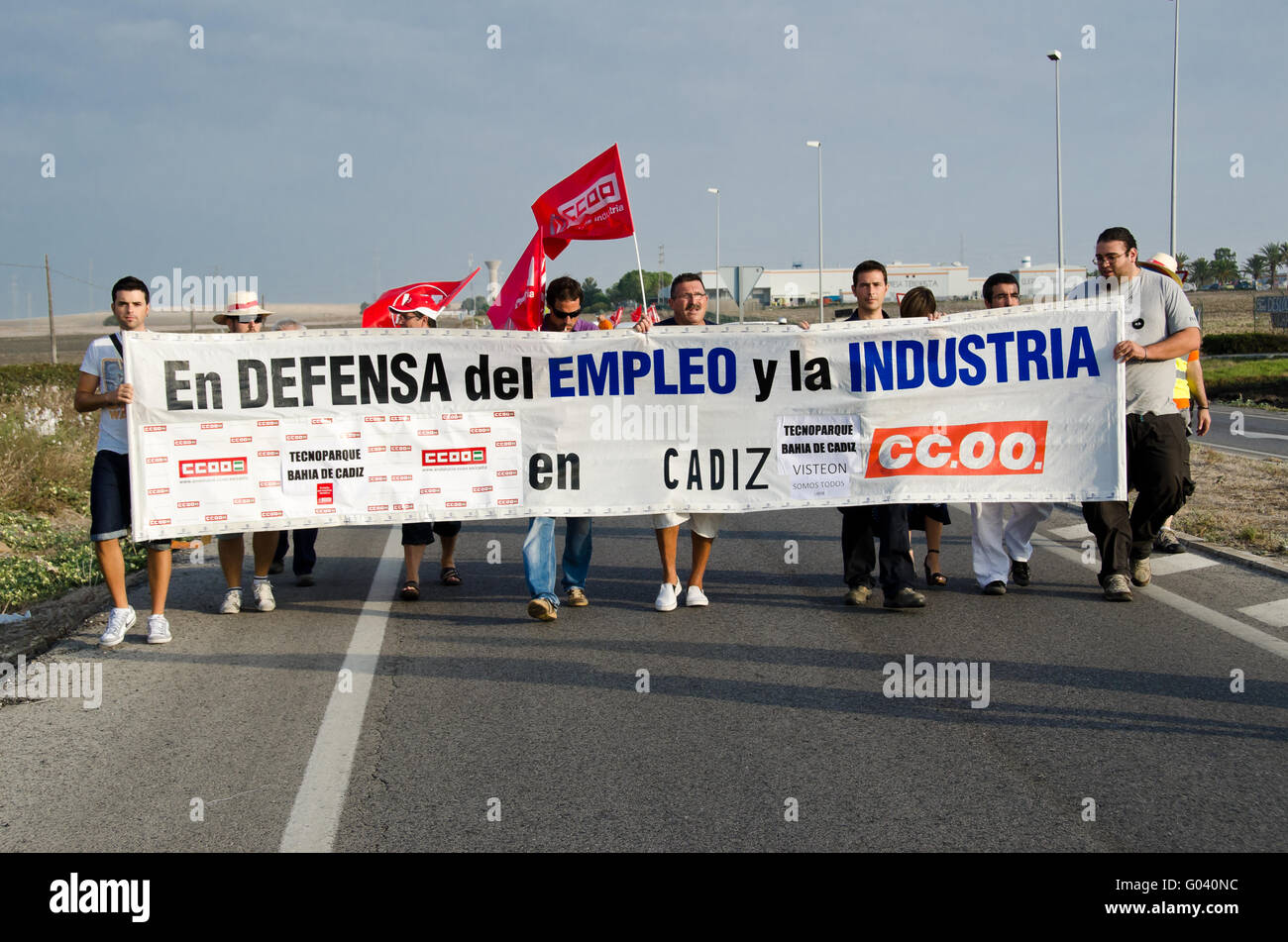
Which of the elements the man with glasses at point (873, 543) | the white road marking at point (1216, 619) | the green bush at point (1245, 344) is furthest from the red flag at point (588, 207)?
the green bush at point (1245, 344)

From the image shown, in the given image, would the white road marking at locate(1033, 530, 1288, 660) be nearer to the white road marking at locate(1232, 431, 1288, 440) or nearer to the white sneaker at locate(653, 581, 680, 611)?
the white sneaker at locate(653, 581, 680, 611)

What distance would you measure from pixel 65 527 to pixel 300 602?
6.28 m

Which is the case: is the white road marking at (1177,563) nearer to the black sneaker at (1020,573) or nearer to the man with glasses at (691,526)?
the black sneaker at (1020,573)

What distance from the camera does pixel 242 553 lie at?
8.06 m

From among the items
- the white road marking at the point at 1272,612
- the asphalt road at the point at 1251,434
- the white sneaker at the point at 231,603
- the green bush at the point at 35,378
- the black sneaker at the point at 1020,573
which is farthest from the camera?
the green bush at the point at 35,378

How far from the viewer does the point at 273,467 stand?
25.5ft

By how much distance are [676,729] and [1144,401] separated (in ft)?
14.7

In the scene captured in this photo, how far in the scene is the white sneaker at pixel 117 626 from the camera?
709cm

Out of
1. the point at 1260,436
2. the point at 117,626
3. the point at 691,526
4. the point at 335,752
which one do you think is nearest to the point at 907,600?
the point at 691,526

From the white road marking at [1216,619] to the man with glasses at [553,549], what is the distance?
3.30 meters

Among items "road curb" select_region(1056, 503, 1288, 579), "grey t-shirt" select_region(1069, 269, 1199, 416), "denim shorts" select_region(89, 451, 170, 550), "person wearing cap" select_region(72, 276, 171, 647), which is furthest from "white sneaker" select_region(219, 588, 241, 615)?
"road curb" select_region(1056, 503, 1288, 579)

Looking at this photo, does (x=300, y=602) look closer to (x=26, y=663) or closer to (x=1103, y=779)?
(x=26, y=663)

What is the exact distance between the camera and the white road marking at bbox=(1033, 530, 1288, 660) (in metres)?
6.47
